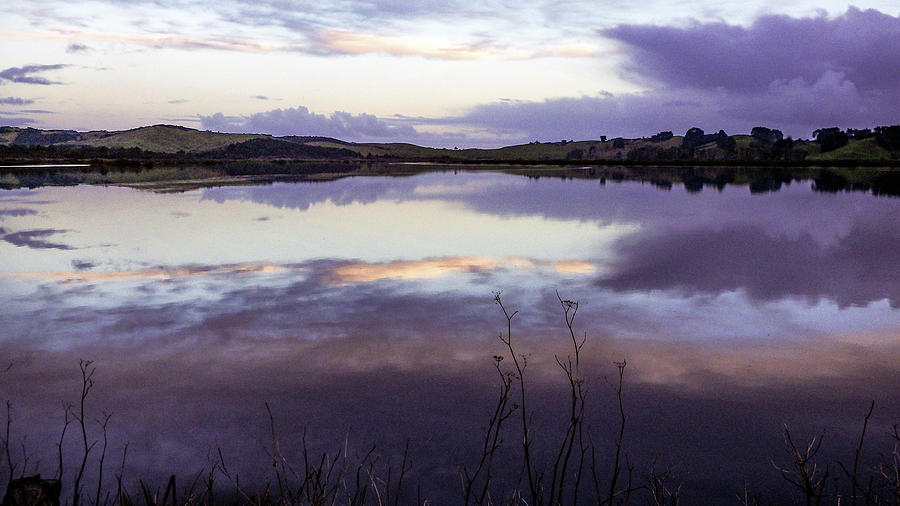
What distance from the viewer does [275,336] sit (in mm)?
11531

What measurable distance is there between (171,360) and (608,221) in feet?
78.5

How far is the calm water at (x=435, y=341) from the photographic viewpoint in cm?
773

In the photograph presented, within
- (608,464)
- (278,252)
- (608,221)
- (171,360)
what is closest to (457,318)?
(171,360)

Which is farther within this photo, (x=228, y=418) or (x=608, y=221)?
(x=608, y=221)

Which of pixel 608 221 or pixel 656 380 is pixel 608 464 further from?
pixel 608 221

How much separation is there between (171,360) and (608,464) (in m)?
6.61

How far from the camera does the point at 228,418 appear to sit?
8.21m

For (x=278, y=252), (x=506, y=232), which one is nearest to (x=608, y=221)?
(x=506, y=232)

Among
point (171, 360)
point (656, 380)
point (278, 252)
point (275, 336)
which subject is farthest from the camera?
point (278, 252)

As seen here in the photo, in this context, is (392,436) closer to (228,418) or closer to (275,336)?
(228,418)

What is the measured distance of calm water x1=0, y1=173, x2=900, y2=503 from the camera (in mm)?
7727

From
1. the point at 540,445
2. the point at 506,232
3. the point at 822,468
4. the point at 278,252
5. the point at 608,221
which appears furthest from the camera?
the point at 608,221

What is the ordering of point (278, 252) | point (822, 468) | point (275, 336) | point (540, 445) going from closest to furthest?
point (822, 468) < point (540, 445) < point (275, 336) < point (278, 252)

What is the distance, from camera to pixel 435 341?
441 inches
